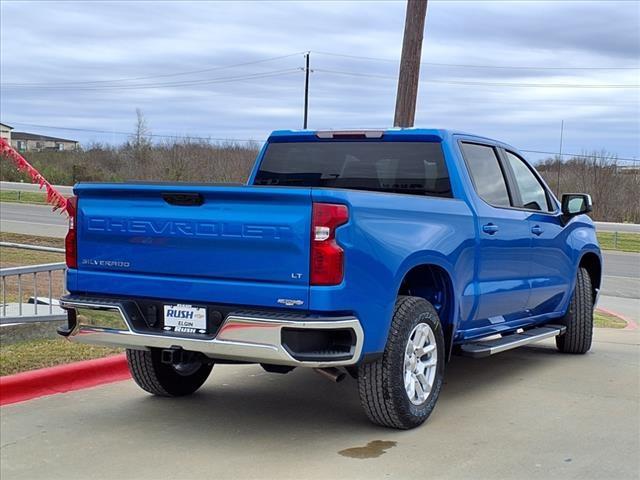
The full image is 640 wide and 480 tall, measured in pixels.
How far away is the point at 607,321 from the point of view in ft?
38.6

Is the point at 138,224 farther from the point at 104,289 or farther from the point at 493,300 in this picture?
the point at 493,300

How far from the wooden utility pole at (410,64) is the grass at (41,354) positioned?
7.70 meters

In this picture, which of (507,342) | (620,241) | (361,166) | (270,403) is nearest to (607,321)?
(507,342)

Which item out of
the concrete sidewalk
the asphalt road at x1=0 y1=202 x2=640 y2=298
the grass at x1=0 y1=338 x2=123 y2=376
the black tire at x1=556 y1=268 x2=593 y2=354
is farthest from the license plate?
the asphalt road at x1=0 y1=202 x2=640 y2=298

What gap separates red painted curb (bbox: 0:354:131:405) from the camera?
6199 millimetres

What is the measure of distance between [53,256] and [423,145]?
1094 centimetres

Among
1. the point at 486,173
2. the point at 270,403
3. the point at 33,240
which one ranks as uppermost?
the point at 486,173

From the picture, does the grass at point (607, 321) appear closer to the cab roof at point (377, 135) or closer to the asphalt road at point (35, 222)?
the cab roof at point (377, 135)

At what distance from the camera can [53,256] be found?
15.9m

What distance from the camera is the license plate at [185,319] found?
5.17m

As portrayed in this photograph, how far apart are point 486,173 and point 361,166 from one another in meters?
1.06

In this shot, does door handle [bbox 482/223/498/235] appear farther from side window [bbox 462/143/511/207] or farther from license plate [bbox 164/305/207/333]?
license plate [bbox 164/305/207/333]

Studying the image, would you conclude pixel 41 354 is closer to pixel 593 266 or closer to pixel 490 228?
pixel 490 228

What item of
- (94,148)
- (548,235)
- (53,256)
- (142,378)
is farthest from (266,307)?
(94,148)
